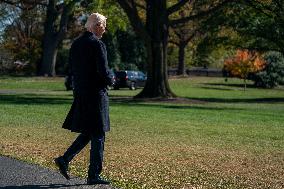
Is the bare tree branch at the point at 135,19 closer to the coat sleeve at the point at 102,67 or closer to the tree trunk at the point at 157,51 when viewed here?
the tree trunk at the point at 157,51

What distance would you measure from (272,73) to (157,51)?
36400mm

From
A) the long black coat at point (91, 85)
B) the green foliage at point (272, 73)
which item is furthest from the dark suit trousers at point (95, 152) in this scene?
the green foliage at point (272, 73)

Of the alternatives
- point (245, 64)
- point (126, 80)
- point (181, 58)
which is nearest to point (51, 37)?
point (126, 80)

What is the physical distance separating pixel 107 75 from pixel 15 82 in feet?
146

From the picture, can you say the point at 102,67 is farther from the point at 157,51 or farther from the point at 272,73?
the point at 272,73

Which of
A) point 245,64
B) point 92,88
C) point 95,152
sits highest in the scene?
point 92,88

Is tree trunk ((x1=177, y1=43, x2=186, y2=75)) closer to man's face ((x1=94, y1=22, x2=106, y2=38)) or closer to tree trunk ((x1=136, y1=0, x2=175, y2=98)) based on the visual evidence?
tree trunk ((x1=136, y1=0, x2=175, y2=98))

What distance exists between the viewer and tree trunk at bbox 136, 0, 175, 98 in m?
31.9

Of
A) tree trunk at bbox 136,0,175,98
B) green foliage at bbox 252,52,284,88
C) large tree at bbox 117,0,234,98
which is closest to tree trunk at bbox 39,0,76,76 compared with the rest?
green foliage at bbox 252,52,284,88

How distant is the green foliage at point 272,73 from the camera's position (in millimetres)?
65469

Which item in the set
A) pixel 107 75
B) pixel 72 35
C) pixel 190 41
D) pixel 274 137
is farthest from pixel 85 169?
pixel 190 41

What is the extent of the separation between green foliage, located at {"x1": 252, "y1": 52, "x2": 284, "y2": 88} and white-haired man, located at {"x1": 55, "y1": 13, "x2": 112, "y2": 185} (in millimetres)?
59392

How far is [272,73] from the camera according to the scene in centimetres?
6581

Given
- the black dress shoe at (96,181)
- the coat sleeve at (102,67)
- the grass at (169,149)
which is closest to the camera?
the coat sleeve at (102,67)
